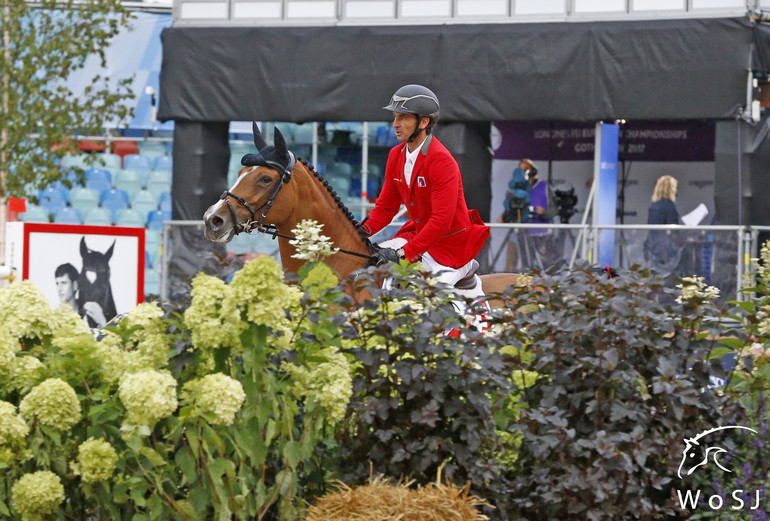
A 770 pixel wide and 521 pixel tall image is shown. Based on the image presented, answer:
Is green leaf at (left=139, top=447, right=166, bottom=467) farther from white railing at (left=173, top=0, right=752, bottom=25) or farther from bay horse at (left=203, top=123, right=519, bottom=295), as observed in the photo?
white railing at (left=173, top=0, right=752, bottom=25)

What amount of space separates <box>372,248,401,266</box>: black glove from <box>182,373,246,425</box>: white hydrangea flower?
3534 millimetres

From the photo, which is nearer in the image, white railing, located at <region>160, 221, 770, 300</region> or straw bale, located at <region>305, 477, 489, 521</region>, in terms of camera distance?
straw bale, located at <region>305, 477, 489, 521</region>

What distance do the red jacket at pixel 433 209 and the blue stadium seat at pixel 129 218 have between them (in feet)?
40.4

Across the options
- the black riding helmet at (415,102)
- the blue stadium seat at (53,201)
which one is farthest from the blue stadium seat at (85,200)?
the black riding helmet at (415,102)

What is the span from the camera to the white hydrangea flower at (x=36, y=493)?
135 inches

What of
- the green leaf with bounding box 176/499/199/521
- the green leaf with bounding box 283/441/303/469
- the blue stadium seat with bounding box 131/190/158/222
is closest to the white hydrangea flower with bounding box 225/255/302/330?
the green leaf with bounding box 283/441/303/469

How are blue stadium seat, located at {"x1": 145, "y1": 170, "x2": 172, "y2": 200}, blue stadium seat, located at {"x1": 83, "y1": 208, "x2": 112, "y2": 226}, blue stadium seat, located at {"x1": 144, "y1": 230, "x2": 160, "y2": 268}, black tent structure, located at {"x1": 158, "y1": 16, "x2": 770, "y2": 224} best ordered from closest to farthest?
1. black tent structure, located at {"x1": 158, "y1": 16, "x2": 770, "y2": 224}
2. blue stadium seat, located at {"x1": 144, "y1": 230, "x2": 160, "y2": 268}
3. blue stadium seat, located at {"x1": 83, "y1": 208, "x2": 112, "y2": 226}
4. blue stadium seat, located at {"x1": 145, "y1": 170, "x2": 172, "y2": 200}

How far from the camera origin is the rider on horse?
22.9ft

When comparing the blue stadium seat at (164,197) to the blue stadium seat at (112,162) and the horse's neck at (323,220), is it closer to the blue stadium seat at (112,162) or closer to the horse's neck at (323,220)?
the blue stadium seat at (112,162)

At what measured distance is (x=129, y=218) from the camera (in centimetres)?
1928

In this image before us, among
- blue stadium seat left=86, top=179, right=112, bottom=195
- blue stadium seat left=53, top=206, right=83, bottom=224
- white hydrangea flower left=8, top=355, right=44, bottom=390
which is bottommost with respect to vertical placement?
white hydrangea flower left=8, top=355, right=44, bottom=390

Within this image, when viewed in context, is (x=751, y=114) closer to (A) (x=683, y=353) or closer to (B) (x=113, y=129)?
(A) (x=683, y=353)

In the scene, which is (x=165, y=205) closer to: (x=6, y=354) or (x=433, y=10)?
(x=433, y=10)

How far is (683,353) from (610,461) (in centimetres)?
62
